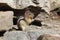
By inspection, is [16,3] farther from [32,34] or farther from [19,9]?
[32,34]

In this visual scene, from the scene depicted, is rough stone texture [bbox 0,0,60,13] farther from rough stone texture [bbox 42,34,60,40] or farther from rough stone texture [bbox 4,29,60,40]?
rough stone texture [bbox 42,34,60,40]

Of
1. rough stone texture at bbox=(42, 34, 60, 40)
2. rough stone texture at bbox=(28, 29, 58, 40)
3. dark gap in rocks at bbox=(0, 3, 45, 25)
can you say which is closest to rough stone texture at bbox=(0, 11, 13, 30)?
dark gap in rocks at bbox=(0, 3, 45, 25)

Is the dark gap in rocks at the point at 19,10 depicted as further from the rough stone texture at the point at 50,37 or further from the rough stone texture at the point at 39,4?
the rough stone texture at the point at 50,37

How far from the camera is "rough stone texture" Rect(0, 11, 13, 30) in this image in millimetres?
1673

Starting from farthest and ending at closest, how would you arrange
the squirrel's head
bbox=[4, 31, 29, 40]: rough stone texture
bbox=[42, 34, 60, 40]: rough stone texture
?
the squirrel's head → bbox=[4, 31, 29, 40]: rough stone texture → bbox=[42, 34, 60, 40]: rough stone texture

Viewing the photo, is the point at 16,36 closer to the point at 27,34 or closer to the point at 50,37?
the point at 27,34

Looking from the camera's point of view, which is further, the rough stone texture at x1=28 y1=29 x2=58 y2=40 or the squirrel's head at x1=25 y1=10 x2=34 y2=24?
the squirrel's head at x1=25 y1=10 x2=34 y2=24

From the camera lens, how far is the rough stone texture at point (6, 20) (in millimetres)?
1673

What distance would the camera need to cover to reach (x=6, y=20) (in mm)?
1695

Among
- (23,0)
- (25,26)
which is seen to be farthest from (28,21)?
(23,0)

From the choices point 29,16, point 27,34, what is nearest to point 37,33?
point 27,34

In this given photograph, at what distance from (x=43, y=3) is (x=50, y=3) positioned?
0.23ft

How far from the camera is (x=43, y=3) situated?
1.77 meters

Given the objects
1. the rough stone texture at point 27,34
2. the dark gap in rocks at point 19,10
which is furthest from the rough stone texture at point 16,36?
the dark gap in rocks at point 19,10
